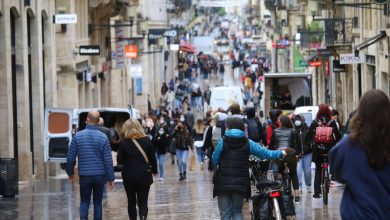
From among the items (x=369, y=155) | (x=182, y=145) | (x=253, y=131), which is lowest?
(x=182, y=145)

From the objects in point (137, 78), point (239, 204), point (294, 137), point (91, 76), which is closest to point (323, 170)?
point (294, 137)

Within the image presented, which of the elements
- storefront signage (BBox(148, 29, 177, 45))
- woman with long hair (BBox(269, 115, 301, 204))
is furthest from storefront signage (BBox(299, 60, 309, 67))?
woman with long hair (BBox(269, 115, 301, 204))

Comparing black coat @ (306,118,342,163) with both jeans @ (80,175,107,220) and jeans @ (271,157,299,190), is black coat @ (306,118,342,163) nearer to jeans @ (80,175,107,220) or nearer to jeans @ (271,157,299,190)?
jeans @ (271,157,299,190)

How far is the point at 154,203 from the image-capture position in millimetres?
20828

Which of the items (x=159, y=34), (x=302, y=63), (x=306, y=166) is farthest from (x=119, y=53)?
(x=306, y=166)

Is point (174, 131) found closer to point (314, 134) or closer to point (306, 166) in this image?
point (306, 166)

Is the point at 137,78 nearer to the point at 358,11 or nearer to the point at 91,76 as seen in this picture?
the point at 91,76

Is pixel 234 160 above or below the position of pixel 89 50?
below

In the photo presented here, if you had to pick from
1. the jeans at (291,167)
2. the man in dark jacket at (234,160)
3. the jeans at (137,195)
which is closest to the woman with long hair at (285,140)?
the jeans at (291,167)

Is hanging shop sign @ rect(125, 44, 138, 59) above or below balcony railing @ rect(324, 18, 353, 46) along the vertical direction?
below

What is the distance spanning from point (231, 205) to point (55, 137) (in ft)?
53.9

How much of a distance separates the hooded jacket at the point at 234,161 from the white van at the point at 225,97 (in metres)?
39.1

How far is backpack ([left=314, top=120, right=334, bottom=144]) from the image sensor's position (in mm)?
18141

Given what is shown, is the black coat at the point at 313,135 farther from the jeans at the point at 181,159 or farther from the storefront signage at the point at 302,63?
the storefront signage at the point at 302,63
